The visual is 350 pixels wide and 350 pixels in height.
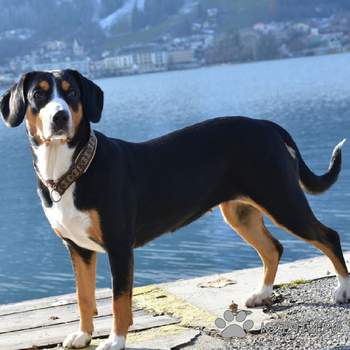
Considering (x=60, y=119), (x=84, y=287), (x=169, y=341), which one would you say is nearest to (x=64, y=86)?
(x=60, y=119)

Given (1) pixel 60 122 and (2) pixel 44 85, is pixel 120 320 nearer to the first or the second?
(1) pixel 60 122

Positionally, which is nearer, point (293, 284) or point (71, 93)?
point (71, 93)

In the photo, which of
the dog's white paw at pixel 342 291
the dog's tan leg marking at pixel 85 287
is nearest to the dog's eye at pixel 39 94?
the dog's tan leg marking at pixel 85 287

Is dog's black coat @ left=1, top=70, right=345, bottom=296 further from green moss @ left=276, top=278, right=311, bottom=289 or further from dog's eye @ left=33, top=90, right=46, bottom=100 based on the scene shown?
green moss @ left=276, top=278, right=311, bottom=289

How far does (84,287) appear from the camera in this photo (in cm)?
664

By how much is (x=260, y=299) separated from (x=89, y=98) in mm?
2324

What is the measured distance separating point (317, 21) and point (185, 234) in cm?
16531

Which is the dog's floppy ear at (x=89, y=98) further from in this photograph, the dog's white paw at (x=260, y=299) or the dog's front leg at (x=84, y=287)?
the dog's white paw at (x=260, y=299)

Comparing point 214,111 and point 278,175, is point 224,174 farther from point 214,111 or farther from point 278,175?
point 214,111

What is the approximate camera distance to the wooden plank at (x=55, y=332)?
669cm

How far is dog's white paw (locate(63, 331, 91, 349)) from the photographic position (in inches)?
256

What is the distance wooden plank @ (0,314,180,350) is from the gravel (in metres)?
0.81

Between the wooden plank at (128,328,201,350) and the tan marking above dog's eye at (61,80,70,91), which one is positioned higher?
the tan marking above dog's eye at (61,80,70,91)

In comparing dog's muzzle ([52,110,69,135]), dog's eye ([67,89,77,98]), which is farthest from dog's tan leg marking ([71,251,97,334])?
dog's eye ([67,89,77,98])
